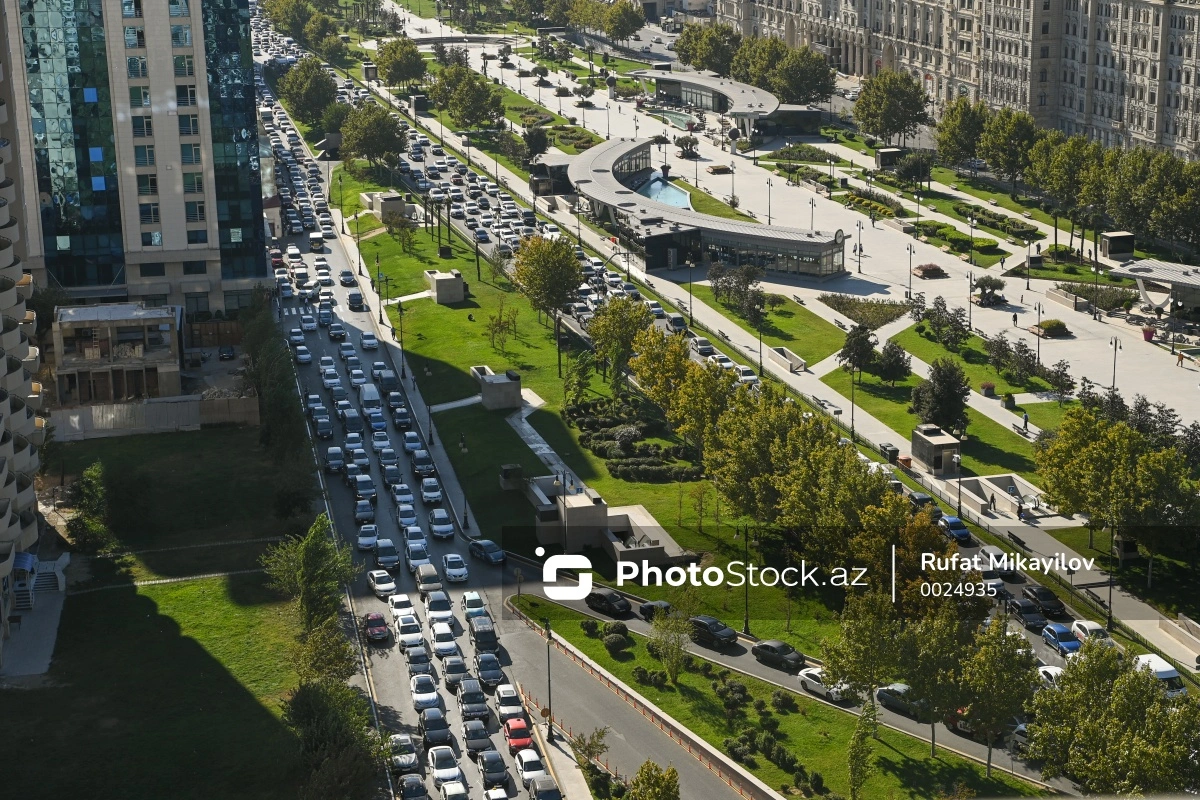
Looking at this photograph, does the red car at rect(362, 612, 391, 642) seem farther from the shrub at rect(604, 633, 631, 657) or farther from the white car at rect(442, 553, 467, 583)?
the shrub at rect(604, 633, 631, 657)

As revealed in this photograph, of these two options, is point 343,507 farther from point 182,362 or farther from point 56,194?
point 56,194

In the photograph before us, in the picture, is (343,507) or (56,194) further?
(56,194)

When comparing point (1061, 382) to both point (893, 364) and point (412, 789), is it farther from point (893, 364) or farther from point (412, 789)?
point (412, 789)

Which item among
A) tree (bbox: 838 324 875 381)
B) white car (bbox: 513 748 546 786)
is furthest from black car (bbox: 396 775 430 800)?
tree (bbox: 838 324 875 381)

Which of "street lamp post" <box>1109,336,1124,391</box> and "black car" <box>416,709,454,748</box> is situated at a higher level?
"street lamp post" <box>1109,336,1124,391</box>

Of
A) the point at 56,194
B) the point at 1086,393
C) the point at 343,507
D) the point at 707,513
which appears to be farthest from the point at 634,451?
the point at 56,194

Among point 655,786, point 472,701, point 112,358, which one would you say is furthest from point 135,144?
point 655,786
